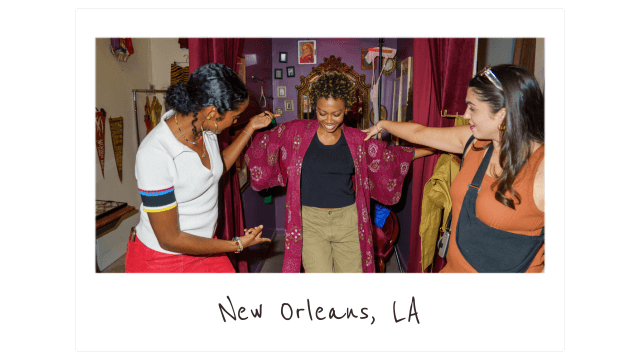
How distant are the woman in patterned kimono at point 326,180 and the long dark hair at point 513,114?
62 cm

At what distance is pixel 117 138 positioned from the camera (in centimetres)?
190

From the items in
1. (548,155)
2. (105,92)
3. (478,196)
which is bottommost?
(478,196)

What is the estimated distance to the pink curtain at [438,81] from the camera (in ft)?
4.91

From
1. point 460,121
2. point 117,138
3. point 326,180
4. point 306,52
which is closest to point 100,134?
point 117,138

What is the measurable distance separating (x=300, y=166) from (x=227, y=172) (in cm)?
41

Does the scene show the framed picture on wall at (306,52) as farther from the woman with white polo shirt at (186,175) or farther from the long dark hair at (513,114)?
the long dark hair at (513,114)

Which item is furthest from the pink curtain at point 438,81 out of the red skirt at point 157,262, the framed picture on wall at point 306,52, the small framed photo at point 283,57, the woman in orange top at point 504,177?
the small framed photo at point 283,57

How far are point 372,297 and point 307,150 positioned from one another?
867 millimetres

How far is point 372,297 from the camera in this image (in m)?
1.18

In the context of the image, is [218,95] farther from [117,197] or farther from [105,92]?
[117,197]

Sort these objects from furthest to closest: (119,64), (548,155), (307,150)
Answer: (119,64) < (307,150) < (548,155)

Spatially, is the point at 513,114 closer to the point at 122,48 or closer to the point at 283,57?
the point at 122,48

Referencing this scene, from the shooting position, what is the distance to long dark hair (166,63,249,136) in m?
1.11
